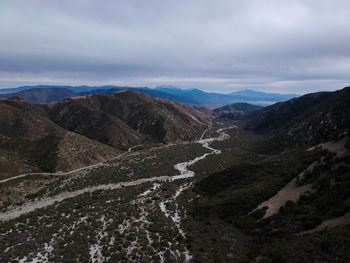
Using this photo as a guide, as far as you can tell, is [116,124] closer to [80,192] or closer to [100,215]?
[80,192]

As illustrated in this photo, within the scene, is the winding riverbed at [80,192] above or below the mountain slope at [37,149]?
below

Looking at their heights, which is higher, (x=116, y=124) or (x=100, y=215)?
(x=116, y=124)

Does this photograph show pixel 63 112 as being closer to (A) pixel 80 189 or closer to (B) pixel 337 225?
(A) pixel 80 189

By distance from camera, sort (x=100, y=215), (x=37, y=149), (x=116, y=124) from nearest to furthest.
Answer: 1. (x=100, y=215)
2. (x=37, y=149)
3. (x=116, y=124)

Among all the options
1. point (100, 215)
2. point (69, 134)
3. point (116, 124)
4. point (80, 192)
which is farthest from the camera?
point (116, 124)

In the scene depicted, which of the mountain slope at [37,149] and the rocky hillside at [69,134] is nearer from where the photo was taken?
the mountain slope at [37,149]

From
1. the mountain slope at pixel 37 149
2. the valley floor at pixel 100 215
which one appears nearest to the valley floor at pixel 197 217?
the valley floor at pixel 100 215

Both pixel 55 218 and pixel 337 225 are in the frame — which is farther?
pixel 55 218

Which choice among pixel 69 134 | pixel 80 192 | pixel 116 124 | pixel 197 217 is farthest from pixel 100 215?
pixel 116 124

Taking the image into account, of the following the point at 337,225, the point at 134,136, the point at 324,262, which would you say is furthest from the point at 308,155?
the point at 134,136

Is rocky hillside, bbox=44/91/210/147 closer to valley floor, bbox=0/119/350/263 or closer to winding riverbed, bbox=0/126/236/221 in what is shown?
winding riverbed, bbox=0/126/236/221

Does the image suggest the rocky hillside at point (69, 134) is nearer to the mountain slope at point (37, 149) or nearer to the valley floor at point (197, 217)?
the mountain slope at point (37, 149)
